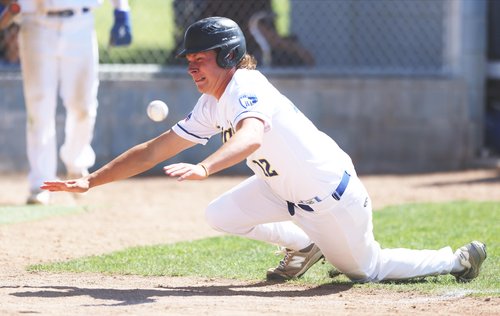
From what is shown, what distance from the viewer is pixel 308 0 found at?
38.2ft

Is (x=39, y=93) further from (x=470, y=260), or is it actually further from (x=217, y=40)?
(x=470, y=260)

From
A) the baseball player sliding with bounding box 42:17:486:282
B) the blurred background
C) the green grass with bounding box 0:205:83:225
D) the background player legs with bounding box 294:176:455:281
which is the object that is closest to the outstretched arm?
the baseball player sliding with bounding box 42:17:486:282

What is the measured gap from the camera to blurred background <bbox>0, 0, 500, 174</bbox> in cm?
1045

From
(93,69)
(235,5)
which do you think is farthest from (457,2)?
(93,69)

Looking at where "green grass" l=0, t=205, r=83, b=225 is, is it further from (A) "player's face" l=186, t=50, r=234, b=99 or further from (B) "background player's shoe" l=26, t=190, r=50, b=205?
(A) "player's face" l=186, t=50, r=234, b=99

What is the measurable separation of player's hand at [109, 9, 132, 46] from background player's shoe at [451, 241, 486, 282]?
13.3 feet

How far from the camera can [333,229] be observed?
509 cm

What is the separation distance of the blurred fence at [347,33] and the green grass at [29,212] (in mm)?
3654

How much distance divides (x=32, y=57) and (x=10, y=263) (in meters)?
2.66

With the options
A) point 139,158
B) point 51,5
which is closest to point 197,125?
point 139,158

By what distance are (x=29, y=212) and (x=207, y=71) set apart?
3.41 m

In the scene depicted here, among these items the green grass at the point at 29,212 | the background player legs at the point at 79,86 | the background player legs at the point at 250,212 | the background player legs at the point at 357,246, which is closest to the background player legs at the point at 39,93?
the background player legs at the point at 79,86

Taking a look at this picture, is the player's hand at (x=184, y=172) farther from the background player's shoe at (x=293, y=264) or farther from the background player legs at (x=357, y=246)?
the background player's shoe at (x=293, y=264)

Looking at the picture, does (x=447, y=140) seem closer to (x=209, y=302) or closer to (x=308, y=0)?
(x=308, y=0)
